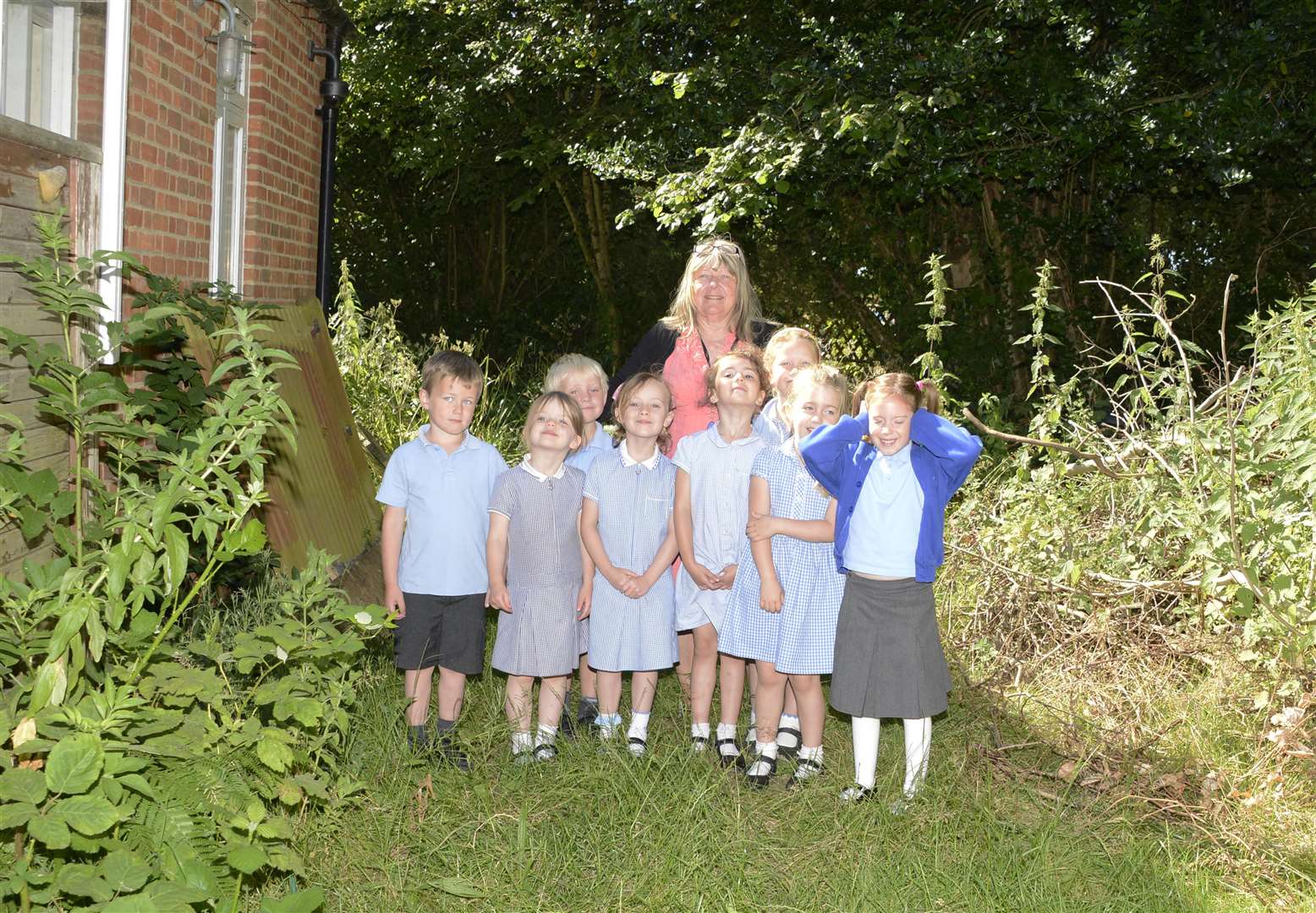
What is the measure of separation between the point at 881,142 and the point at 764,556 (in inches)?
160

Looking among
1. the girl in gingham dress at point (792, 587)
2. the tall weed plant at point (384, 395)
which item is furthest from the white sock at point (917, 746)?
the tall weed plant at point (384, 395)

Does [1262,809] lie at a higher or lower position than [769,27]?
lower

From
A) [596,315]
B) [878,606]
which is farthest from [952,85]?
[596,315]

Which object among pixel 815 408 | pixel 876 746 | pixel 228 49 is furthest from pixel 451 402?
pixel 228 49

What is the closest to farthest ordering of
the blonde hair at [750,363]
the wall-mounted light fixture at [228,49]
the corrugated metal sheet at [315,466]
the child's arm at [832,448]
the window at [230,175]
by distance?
the child's arm at [832,448]
the blonde hair at [750,363]
the corrugated metal sheet at [315,466]
the wall-mounted light fixture at [228,49]
the window at [230,175]

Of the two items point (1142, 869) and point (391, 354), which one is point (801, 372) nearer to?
point (1142, 869)

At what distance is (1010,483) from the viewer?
6461 mm

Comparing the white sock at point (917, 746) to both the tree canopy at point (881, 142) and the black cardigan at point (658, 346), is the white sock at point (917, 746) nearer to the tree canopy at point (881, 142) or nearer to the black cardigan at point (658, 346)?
the black cardigan at point (658, 346)

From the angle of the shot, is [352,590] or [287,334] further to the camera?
[287,334]

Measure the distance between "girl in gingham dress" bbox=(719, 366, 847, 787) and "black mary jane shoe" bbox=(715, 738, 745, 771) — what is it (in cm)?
7

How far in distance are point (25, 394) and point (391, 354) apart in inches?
245

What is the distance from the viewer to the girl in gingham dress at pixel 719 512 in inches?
179

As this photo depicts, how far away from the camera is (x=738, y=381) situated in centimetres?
453

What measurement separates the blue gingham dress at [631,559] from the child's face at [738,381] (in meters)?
0.39
